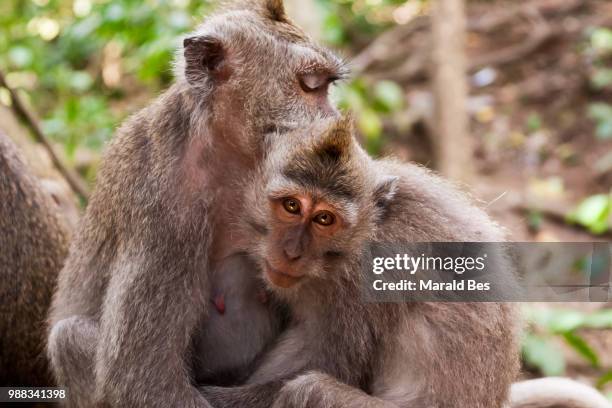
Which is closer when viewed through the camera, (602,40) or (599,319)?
(599,319)

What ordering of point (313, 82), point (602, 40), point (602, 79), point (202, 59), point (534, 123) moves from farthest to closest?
1. point (602, 40)
2. point (602, 79)
3. point (534, 123)
4. point (313, 82)
5. point (202, 59)

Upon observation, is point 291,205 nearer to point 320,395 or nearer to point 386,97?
point 320,395

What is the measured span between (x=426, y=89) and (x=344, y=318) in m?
8.90

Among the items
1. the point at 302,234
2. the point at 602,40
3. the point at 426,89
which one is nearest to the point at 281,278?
the point at 302,234

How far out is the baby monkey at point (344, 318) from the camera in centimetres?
400

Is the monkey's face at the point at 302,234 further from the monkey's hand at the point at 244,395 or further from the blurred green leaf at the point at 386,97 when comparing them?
the blurred green leaf at the point at 386,97

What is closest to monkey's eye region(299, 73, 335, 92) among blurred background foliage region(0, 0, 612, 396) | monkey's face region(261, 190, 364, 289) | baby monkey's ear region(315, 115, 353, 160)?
baby monkey's ear region(315, 115, 353, 160)

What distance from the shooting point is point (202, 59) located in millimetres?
4398

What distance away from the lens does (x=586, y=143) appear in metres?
11.8

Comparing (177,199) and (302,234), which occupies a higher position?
(177,199)

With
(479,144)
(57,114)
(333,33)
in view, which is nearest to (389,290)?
(333,33)

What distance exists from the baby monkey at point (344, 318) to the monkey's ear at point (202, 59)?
1.69 feet

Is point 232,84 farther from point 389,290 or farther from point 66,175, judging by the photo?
point 66,175

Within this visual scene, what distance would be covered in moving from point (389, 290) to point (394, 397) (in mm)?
528
